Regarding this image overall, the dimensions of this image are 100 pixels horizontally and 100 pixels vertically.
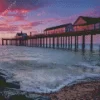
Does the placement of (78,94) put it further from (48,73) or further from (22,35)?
(22,35)

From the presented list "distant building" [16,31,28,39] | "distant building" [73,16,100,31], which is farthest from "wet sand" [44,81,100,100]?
"distant building" [16,31,28,39]

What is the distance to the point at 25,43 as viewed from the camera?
348 ft

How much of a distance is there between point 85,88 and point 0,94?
4826 mm

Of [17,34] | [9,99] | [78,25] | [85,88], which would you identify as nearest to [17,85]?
[85,88]

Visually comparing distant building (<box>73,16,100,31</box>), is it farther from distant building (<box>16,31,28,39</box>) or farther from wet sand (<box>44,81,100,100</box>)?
distant building (<box>16,31,28,39</box>)

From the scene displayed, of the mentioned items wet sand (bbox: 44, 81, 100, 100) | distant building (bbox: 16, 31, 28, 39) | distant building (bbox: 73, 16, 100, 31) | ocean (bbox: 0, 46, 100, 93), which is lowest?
ocean (bbox: 0, 46, 100, 93)

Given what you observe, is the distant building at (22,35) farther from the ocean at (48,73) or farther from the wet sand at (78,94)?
the wet sand at (78,94)

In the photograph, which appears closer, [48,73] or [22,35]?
[48,73]

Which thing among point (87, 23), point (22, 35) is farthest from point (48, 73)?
point (22, 35)

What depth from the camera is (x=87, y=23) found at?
145 ft


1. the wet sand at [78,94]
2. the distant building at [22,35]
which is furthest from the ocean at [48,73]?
the distant building at [22,35]

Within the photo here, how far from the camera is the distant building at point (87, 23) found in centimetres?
4144

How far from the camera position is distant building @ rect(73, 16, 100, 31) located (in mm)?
41438

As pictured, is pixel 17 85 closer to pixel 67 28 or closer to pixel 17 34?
pixel 67 28
